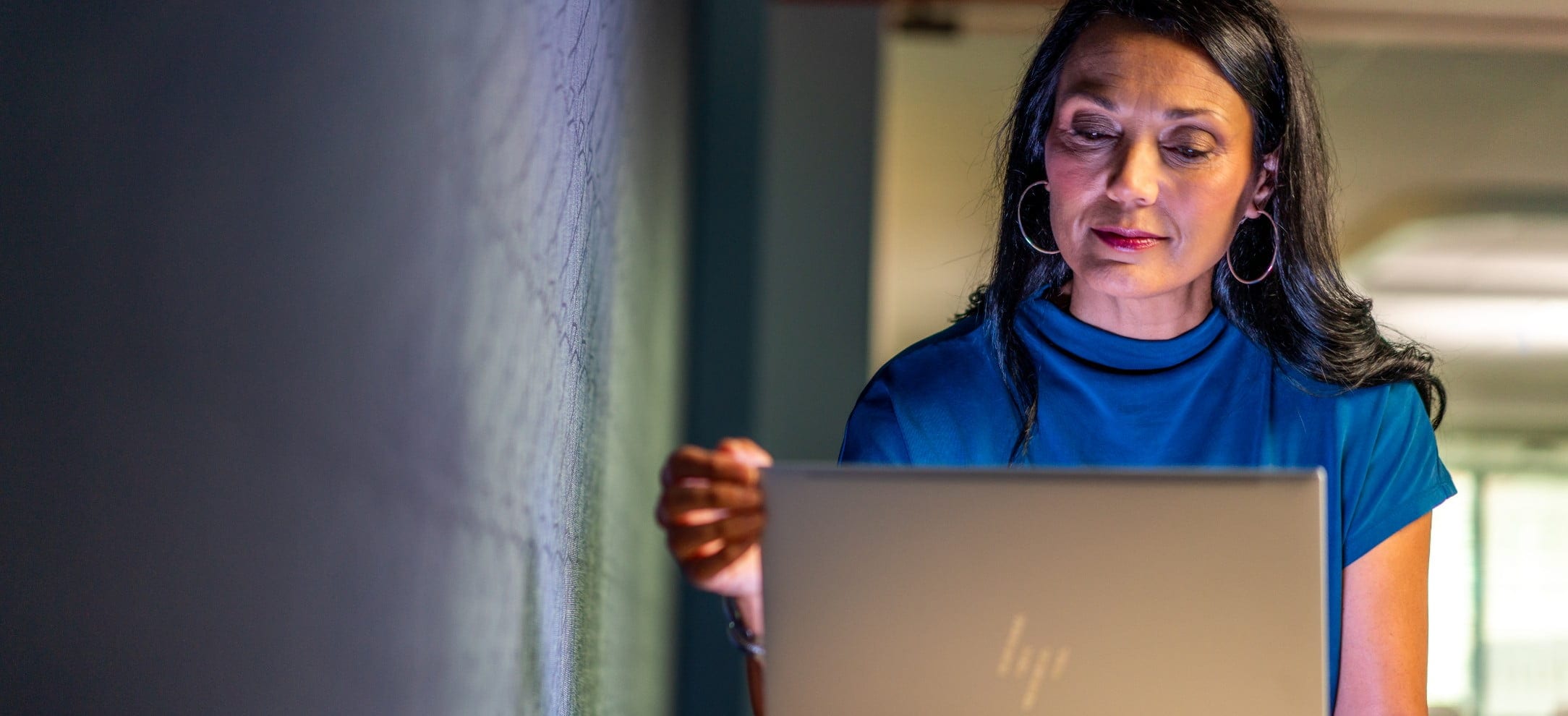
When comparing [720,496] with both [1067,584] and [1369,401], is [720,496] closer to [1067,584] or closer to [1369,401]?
[1067,584]

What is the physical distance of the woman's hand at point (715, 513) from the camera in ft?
4.42

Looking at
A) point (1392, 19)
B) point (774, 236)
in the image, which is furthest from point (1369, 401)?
point (1392, 19)

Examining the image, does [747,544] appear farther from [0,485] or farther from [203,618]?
[0,485]

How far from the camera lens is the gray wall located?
19.4 inches

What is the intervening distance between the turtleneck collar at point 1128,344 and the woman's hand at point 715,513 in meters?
0.68

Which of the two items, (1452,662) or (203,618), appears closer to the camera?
(203,618)

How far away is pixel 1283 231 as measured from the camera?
188 cm

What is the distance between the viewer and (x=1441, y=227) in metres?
5.58

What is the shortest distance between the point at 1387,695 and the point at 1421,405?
439 mm

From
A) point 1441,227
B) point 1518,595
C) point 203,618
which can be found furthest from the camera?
point 1518,595

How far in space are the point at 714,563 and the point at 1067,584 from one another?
45 centimetres

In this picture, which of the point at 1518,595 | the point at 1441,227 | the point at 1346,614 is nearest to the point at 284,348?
the point at 1346,614

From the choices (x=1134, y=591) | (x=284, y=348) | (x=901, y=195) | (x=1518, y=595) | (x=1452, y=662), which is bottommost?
(x=1452, y=662)

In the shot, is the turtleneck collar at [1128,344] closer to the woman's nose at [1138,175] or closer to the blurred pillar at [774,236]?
the woman's nose at [1138,175]
